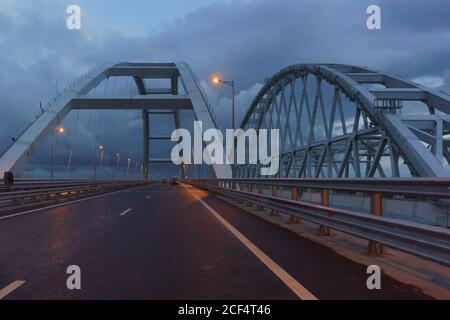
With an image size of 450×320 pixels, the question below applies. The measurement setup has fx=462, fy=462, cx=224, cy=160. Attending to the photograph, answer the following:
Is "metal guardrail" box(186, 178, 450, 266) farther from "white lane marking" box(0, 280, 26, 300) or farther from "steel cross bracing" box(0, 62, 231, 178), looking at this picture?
"steel cross bracing" box(0, 62, 231, 178)

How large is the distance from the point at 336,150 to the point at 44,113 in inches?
1273

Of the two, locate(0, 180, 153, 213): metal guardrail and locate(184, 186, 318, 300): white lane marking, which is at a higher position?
locate(0, 180, 153, 213): metal guardrail

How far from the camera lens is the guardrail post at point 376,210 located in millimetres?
6910

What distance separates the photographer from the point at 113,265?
648 cm

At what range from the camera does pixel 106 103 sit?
4131 centimetres

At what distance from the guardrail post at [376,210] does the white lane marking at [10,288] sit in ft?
15.5

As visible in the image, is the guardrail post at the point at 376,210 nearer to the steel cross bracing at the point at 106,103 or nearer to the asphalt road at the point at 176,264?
the asphalt road at the point at 176,264

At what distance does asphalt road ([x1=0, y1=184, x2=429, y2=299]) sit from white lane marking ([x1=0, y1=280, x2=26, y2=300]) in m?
0.01

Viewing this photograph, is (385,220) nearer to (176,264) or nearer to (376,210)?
(376,210)

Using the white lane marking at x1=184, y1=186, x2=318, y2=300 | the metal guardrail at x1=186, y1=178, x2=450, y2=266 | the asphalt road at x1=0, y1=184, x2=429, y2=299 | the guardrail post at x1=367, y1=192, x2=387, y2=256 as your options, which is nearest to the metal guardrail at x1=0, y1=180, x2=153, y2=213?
the asphalt road at x1=0, y1=184, x2=429, y2=299

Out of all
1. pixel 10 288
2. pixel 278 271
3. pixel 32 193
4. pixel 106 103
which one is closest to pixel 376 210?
pixel 278 271

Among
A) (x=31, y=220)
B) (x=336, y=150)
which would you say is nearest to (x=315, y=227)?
(x=31, y=220)

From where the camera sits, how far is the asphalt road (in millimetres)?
5070

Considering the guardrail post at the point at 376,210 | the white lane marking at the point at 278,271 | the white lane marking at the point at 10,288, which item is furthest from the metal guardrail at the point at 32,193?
the guardrail post at the point at 376,210
